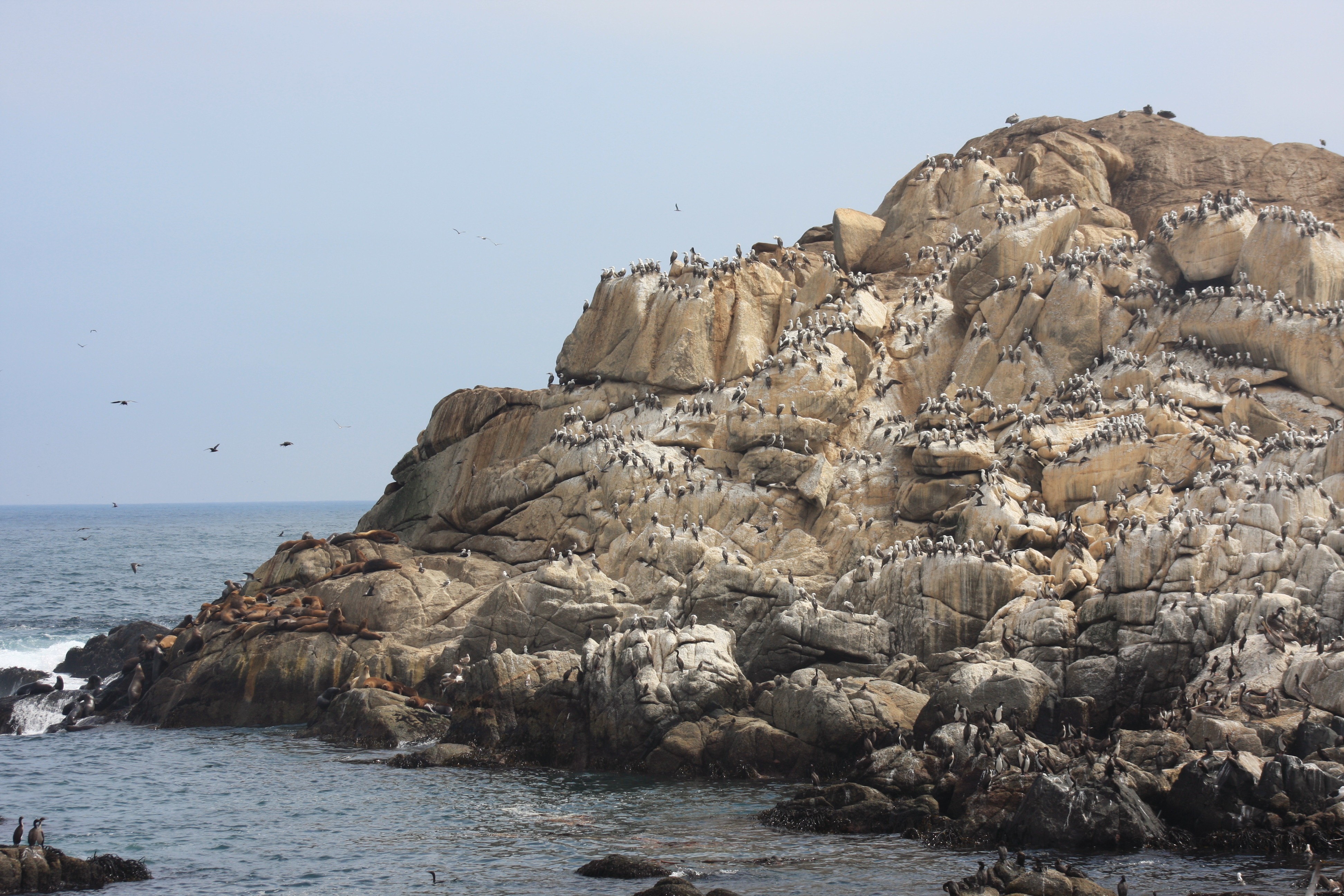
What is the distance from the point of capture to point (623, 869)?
24766 mm

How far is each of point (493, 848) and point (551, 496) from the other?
19.4m

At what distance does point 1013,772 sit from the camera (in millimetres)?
27156

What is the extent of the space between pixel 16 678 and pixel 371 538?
14.7 meters

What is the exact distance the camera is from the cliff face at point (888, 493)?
33281 millimetres

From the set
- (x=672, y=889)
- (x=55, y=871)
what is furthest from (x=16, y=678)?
(x=672, y=889)

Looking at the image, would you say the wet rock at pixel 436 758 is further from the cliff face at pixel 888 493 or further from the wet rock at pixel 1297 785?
the wet rock at pixel 1297 785

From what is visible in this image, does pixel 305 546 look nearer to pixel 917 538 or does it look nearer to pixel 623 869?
pixel 917 538

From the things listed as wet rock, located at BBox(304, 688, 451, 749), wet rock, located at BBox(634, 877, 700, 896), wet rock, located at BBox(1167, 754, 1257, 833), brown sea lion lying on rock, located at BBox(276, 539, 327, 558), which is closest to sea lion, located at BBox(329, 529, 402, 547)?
brown sea lion lying on rock, located at BBox(276, 539, 327, 558)

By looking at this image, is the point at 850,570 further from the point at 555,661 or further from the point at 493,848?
the point at 493,848

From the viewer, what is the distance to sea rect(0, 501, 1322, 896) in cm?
2430

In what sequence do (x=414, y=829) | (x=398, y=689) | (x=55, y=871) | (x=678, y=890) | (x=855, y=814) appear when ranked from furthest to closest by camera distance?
(x=398, y=689) < (x=414, y=829) < (x=855, y=814) < (x=55, y=871) < (x=678, y=890)

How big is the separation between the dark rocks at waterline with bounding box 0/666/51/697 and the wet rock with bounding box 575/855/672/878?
3168cm

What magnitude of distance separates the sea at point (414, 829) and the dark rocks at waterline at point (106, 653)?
331 inches

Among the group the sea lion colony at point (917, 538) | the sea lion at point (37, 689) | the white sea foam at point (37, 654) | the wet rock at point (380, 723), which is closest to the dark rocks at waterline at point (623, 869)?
the sea lion colony at point (917, 538)
